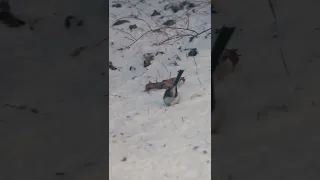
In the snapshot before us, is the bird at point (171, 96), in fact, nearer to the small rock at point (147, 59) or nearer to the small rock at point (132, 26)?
the small rock at point (147, 59)

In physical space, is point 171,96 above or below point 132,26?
below

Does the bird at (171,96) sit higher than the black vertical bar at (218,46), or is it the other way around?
the black vertical bar at (218,46)

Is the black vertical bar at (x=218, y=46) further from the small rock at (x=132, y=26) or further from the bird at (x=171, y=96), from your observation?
the small rock at (x=132, y=26)

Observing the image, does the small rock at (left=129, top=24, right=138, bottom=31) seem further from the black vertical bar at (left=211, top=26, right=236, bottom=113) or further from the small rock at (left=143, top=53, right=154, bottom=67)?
the black vertical bar at (left=211, top=26, right=236, bottom=113)

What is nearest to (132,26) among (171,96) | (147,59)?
(147,59)

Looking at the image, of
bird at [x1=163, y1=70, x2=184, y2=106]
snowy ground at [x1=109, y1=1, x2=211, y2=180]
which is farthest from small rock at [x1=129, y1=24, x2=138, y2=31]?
bird at [x1=163, y1=70, x2=184, y2=106]

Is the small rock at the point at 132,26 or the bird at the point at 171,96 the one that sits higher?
the small rock at the point at 132,26

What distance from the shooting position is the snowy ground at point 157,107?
1127 millimetres

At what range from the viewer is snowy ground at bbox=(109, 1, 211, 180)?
1127 millimetres

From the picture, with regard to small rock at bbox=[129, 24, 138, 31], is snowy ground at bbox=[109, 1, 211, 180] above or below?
below

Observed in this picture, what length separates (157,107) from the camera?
3.76 feet

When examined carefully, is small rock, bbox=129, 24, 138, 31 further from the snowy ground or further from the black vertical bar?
the black vertical bar

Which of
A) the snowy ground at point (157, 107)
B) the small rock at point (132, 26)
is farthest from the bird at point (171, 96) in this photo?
the small rock at point (132, 26)

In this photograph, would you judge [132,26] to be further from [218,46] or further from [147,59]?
[218,46]
